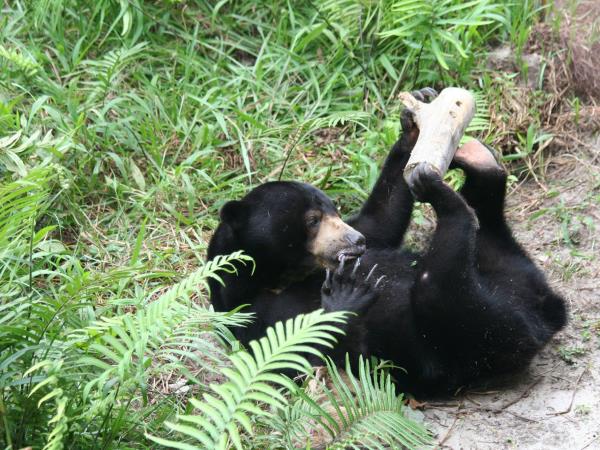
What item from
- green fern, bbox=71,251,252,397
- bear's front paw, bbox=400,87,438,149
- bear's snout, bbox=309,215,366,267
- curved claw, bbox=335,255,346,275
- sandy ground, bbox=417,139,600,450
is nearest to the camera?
green fern, bbox=71,251,252,397

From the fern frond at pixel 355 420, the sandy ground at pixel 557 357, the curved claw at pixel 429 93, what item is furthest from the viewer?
the curved claw at pixel 429 93

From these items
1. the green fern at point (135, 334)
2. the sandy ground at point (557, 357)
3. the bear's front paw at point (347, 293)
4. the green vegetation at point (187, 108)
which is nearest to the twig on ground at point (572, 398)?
the sandy ground at point (557, 357)

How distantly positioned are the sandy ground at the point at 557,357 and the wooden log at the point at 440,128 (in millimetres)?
1175

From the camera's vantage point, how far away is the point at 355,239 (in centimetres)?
521

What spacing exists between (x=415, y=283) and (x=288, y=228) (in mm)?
782

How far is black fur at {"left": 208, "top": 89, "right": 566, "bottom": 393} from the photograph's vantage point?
4.73 metres

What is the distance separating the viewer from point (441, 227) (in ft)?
15.6

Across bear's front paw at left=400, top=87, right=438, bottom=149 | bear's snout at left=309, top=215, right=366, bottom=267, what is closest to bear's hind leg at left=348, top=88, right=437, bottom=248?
bear's front paw at left=400, top=87, right=438, bottom=149

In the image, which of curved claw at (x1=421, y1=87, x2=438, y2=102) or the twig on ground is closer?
the twig on ground

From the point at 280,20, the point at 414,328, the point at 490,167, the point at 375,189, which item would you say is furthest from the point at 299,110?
the point at 414,328

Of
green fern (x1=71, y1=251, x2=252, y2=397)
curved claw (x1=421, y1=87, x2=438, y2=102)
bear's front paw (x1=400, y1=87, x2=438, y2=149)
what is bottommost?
green fern (x1=71, y1=251, x2=252, y2=397)

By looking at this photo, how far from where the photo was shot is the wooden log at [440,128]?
4.84m

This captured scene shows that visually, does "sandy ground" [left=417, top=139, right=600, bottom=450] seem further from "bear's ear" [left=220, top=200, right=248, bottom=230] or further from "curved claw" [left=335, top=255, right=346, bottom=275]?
"bear's ear" [left=220, top=200, right=248, bottom=230]

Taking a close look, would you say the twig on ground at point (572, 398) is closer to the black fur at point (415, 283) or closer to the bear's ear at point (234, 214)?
the black fur at point (415, 283)
